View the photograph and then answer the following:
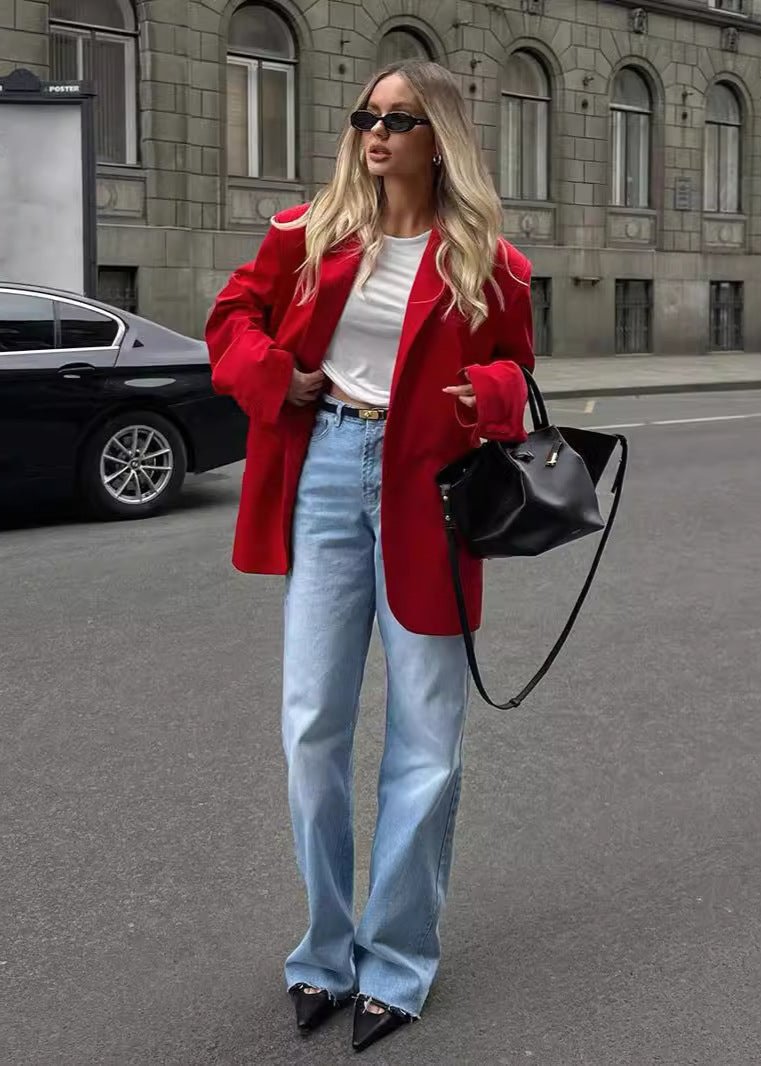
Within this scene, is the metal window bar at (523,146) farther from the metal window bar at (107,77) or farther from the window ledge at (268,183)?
the metal window bar at (107,77)

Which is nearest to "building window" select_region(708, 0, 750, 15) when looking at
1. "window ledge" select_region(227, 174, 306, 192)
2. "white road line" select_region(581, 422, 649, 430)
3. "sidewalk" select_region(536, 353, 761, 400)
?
"sidewalk" select_region(536, 353, 761, 400)

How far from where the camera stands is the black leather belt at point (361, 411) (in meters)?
3.00

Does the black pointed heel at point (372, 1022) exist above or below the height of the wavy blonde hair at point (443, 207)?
below

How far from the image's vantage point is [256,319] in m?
3.05

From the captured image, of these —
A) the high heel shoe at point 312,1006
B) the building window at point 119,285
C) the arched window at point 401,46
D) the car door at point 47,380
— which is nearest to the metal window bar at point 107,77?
the building window at point 119,285

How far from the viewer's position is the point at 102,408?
30.7 feet

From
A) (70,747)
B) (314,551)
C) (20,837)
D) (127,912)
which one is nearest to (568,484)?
(314,551)

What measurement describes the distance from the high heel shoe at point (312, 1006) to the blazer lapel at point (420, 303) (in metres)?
1.23

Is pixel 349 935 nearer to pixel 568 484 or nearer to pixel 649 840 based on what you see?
pixel 568 484

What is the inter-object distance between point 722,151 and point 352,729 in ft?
107

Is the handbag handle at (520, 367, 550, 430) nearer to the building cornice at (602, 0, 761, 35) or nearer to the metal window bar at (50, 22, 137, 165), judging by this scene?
the metal window bar at (50, 22, 137, 165)

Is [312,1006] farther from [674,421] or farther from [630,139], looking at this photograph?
[630,139]

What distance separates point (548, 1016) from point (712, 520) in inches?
276

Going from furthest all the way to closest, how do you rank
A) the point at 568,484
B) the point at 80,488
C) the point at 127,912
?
1. the point at 80,488
2. the point at 127,912
3. the point at 568,484
